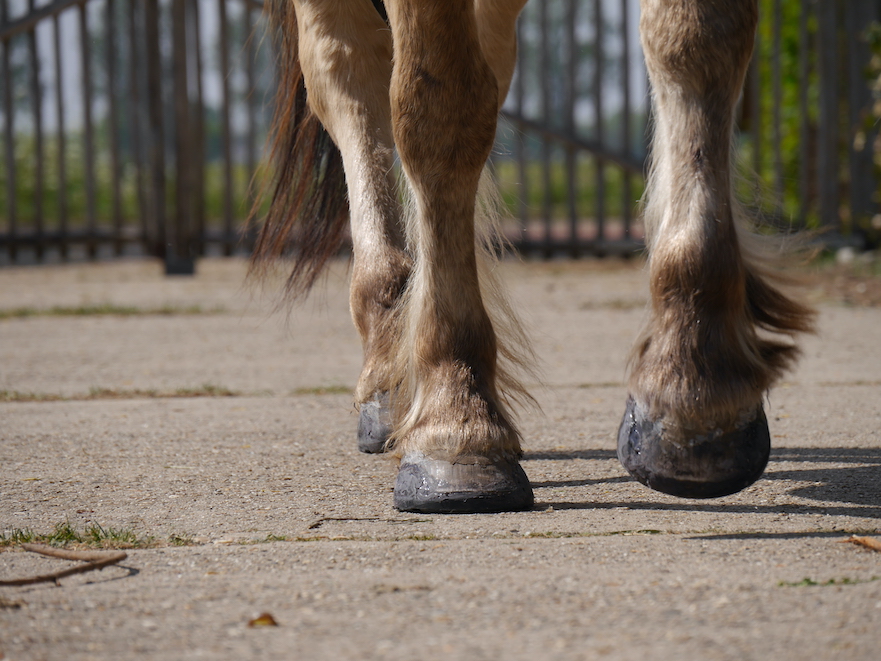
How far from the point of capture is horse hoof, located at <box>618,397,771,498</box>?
1640 millimetres

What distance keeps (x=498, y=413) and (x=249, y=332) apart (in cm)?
262

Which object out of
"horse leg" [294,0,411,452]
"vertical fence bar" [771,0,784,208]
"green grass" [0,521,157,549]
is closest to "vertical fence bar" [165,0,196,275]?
"vertical fence bar" [771,0,784,208]

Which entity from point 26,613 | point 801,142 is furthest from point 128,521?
point 801,142

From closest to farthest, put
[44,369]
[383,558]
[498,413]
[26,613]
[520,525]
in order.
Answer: [26,613] → [383,558] → [520,525] → [498,413] → [44,369]

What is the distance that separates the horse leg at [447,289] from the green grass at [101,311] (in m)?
3.10

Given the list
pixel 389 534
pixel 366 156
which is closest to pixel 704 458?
pixel 389 534

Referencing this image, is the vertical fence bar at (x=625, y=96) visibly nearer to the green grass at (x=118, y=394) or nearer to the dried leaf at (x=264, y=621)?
the green grass at (x=118, y=394)

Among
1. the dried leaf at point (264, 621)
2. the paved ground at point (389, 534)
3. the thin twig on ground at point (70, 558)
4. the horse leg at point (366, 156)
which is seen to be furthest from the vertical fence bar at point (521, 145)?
the dried leaf at point (264, 621)

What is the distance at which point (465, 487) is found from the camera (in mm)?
1797

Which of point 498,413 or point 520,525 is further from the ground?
point 498,413

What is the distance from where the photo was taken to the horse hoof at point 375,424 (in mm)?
2291

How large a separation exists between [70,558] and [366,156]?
1180 mm

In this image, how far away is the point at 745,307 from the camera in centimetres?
174

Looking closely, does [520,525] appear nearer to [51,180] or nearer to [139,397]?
[139,397]
